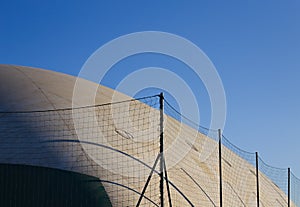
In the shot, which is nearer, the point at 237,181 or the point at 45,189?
the point at 45,189

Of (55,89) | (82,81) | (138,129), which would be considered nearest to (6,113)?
(55,89)

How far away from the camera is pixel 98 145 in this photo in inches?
558

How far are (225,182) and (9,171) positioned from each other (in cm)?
889

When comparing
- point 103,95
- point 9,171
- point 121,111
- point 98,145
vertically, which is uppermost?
point 103,95

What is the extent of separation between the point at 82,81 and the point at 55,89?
301cm

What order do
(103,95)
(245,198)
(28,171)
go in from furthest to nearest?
(245,198) → (103,95) → (28,171)

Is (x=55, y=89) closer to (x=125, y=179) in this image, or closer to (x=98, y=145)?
(x=98, y=145)

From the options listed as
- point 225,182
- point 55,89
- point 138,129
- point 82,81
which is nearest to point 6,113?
point 55,89

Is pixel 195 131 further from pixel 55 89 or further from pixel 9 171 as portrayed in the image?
pixel 9 171

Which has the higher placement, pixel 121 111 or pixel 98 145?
pixel 121 111

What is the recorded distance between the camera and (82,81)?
1983cm

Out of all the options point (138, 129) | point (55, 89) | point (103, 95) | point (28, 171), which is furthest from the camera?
point (103, 95)

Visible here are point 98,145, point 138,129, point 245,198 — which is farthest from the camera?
point 245,198

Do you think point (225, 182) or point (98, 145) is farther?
point (225, 182)
